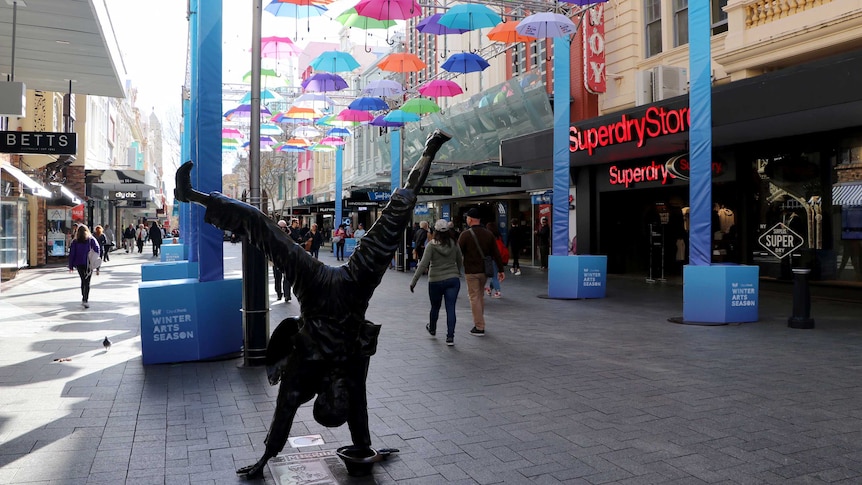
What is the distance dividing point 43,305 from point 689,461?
13.2 meters

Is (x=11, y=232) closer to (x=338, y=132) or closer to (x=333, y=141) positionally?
(x=338, y=132)

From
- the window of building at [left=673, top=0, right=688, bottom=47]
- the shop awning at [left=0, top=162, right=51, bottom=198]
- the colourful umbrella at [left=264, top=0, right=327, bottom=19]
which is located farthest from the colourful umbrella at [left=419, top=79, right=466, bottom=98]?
the shop awning at [left=0, top=162, right=51, bottom=198]

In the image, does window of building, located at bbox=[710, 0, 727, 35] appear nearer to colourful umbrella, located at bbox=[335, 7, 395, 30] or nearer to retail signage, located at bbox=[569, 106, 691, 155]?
retail signage, located at bbox=[569, 106, 691, 155]

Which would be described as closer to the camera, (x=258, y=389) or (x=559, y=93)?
(x=258, y=389)

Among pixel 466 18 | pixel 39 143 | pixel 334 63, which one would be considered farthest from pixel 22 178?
pixel 466 18

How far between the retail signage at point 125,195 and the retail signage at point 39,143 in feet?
80.8

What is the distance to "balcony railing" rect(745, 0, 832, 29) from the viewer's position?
1279cm

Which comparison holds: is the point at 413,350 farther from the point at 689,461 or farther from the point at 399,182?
the point at 399,182

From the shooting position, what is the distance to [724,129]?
13.4 metres

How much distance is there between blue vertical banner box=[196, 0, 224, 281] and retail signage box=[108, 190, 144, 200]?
29993mm

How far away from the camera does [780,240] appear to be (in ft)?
→ 49.3

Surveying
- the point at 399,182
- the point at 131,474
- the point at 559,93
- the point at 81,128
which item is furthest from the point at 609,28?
the point at 81,128

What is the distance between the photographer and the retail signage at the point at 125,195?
117 ft

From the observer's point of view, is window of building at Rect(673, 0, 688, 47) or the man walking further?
window of building at Rect(673, 0, 688, 47)
